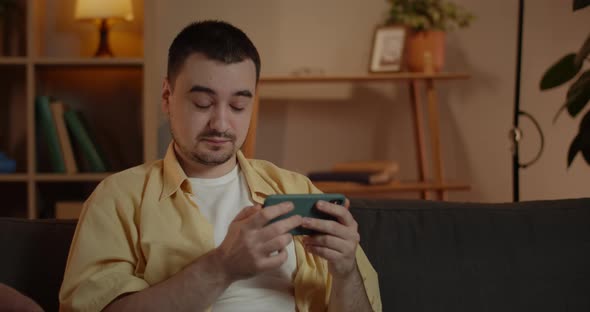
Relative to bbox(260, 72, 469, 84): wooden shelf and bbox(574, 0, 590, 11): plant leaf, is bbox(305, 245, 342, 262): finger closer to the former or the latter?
bbox(574, 0, 590, 11): plant leaf

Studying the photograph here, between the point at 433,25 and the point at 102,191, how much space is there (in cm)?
225

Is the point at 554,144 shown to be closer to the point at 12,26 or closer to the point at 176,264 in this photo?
the point at 12,26

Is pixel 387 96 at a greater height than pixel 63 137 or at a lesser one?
greater

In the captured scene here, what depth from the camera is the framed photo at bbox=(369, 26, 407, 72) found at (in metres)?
3.24

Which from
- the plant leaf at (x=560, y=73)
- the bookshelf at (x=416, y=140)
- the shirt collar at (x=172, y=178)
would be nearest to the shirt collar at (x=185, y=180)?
the shirt collar at (x=172, y=178)

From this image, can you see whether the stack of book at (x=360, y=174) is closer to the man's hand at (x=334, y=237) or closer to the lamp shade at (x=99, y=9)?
the lamp shade at (x=99, y=9)

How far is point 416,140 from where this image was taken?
11.1 feet

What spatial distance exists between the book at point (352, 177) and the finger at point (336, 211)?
1896 mm

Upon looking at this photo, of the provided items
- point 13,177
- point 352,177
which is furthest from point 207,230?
point 13,177

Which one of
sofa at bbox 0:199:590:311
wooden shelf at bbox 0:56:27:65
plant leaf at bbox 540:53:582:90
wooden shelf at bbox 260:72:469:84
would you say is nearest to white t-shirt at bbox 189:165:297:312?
sofa at bbox 0:199:590:311

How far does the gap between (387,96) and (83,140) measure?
4.48 feet

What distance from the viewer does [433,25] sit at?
3260 millimetres

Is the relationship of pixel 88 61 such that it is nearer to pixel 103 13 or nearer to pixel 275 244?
pixel 103 13

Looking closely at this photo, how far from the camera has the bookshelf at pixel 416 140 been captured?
10.1 ft
